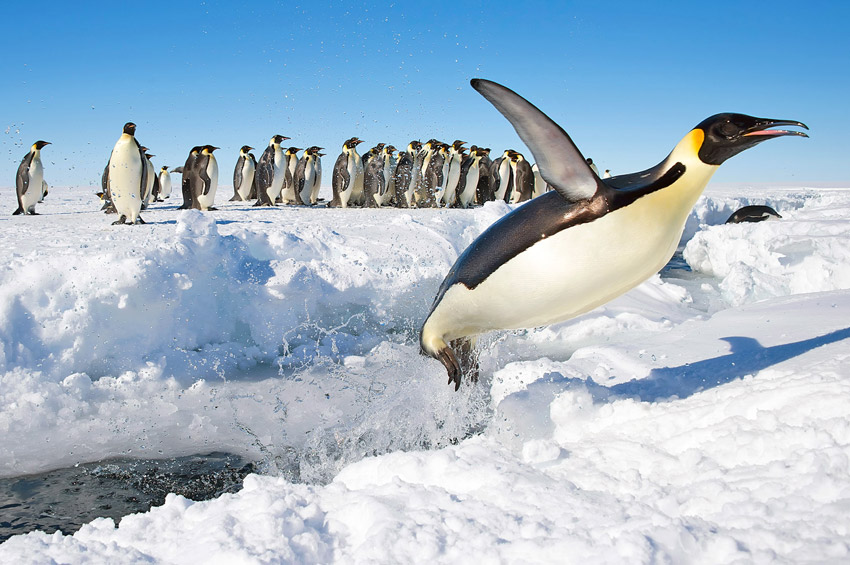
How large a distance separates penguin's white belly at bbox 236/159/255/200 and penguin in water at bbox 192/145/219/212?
352cm

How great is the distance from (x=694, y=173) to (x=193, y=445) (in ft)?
8.03

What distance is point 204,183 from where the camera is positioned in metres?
11.4

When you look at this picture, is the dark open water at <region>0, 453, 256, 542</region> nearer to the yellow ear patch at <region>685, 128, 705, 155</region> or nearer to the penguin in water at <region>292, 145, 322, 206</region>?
the yellow ear patch at <region>685, 128, 705, 155</region>

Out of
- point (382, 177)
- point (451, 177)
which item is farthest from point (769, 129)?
point (451, 177)

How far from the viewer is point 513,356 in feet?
14.0

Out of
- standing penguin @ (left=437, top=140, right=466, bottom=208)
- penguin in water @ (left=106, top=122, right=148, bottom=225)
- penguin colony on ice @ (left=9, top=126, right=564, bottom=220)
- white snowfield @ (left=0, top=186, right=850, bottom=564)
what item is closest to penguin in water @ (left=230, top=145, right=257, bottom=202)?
penguin colony on ice @ (left=9, top=126, right=564, bottom=220)

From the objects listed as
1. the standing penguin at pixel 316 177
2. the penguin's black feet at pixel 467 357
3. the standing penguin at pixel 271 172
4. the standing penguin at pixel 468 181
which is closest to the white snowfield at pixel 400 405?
the penguin's black feet at pixel 467 357

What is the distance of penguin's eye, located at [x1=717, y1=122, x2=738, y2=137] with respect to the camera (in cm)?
190

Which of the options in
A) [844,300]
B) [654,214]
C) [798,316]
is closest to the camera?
[654,214]

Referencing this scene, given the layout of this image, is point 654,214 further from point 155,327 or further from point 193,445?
point 155,327

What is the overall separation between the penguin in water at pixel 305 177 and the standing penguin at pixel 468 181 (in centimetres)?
365

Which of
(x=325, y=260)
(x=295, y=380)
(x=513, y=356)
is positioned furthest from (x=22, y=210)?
(x=513, y=356)

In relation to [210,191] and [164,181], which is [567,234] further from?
[164,181]

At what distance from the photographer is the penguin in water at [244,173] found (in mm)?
15086
